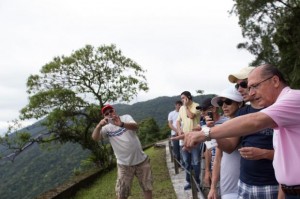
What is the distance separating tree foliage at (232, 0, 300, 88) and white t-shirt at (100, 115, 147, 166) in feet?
46.1

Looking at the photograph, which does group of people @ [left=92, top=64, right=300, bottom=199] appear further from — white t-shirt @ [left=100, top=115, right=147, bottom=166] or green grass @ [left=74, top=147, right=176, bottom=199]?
green grass @ [left=74, top=147, right=176, bottom=199]

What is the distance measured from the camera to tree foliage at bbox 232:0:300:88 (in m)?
18.1

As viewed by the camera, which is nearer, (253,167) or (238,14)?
(253,167)

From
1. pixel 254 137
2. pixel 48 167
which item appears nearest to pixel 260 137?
pixel 254 137

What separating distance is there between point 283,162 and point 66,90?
12.9 meters

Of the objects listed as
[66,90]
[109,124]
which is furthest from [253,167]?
[66,90]

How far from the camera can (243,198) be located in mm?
2992

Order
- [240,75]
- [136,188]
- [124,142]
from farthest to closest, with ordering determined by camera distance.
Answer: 1. [136,188]
2. [124,142]
3. [240,75]

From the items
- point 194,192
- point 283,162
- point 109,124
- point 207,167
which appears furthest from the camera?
point 109,124

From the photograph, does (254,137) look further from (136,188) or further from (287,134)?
(136,188)

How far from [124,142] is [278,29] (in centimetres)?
1465

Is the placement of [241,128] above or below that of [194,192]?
above

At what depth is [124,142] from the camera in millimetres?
5727

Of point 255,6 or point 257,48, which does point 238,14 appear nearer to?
point 255,6
